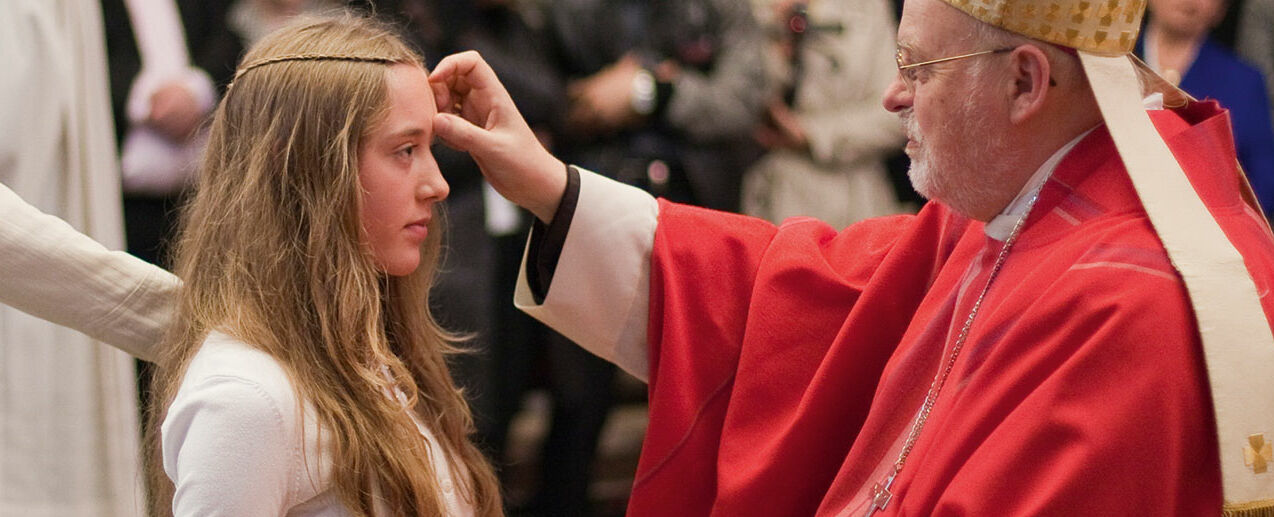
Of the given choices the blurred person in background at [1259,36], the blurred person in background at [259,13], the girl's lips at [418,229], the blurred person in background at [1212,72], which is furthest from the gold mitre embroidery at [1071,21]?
the blurred person in background at [1259,36]

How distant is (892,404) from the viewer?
200 centimetres

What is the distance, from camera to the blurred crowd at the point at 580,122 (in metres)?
3.51

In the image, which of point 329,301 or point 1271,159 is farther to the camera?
point 1271,159

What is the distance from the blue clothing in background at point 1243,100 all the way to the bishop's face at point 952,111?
10.5 feet

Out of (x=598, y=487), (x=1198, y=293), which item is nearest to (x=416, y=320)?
(x=1198, y=293)

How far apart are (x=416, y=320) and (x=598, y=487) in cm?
255

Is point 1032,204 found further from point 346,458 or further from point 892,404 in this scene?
point 346,458

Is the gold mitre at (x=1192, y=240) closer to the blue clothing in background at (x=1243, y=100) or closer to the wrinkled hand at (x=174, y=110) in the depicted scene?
the wrinkled hand at (x=174, y=110)

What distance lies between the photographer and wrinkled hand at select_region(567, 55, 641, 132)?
403 cm

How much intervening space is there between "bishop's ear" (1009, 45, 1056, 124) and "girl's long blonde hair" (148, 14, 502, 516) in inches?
33.7

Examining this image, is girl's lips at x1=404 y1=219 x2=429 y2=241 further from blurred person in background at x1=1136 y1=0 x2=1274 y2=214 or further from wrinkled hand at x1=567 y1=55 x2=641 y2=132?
blurred person in background at x1=1136 y1=0 x2=1274 y2=214

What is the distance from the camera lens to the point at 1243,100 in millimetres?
4918

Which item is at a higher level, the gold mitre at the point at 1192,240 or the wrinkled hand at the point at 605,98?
the gold mitre at the point at 1192,240

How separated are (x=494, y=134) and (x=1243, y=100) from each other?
3.64 metres
